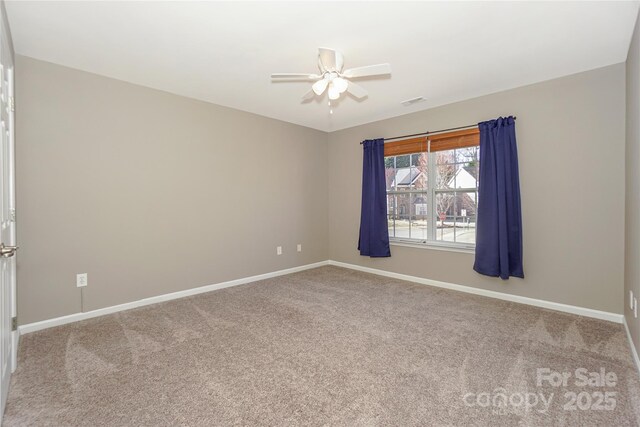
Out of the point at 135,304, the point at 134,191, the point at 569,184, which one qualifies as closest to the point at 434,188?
the point at 569,184

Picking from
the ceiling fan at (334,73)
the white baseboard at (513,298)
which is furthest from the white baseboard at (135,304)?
the ceiling fan at (334,73)

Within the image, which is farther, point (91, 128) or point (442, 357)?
point (91, 128)

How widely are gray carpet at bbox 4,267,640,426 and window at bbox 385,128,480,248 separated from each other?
3.83ft

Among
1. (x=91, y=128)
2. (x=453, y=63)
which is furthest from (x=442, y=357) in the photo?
(x=91, y=128)

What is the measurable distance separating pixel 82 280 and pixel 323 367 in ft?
8.35

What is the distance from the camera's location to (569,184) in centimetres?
314

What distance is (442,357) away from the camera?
2.28 m

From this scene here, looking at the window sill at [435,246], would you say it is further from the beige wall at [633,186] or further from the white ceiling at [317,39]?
the white ceiling at [317,39]

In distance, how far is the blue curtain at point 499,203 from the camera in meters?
3.43

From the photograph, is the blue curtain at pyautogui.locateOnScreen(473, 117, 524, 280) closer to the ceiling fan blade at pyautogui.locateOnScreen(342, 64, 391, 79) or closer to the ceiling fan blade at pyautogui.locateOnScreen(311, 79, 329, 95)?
the ceiling fan blade at pyautogui.locateOnScreen(342, 64, 391, 79)

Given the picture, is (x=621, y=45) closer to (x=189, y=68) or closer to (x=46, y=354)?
(x=189, y=68)

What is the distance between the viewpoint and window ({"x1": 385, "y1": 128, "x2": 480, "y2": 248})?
3.97 meters

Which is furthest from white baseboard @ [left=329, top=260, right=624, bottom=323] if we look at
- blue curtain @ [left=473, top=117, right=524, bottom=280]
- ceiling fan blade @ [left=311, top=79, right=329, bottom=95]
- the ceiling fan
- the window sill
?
ceiling fan blade @ [left=311, top=79, right=329, bottom=95]

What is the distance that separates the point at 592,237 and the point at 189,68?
4.28m
